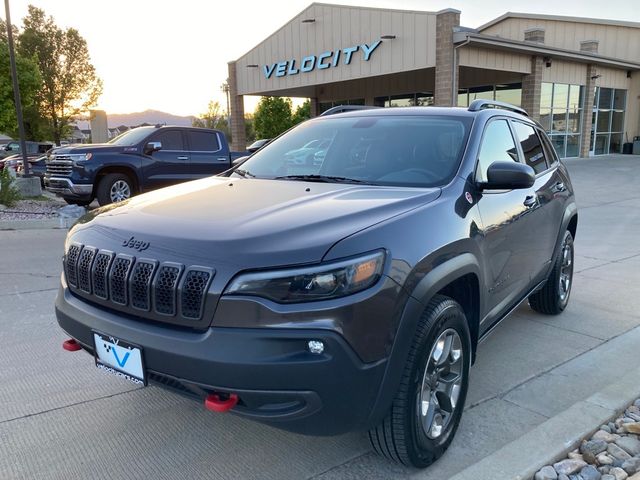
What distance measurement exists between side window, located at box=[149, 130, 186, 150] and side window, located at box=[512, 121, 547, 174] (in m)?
8.82

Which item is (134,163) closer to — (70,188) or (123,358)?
(70,188)

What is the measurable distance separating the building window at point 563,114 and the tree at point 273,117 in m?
18.0

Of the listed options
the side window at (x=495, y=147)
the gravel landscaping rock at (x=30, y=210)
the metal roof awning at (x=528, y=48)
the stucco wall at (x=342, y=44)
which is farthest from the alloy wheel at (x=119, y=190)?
the metal roof awning at (x=528, y=48)

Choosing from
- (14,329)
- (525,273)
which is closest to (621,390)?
(525,273)

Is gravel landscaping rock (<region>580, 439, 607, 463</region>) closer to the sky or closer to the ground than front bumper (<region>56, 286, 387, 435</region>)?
closer to the ground

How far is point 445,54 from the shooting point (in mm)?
16891

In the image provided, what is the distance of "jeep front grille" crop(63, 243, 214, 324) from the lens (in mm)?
2141

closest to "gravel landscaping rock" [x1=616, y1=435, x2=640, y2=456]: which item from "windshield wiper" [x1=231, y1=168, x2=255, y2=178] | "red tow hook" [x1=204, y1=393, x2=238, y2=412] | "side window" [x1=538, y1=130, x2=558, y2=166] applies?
"red tow hook" [x1=204, y1=393, x2=238, y2=412]

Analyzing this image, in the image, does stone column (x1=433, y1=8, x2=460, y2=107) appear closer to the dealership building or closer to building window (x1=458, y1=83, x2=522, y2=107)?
the dealership building

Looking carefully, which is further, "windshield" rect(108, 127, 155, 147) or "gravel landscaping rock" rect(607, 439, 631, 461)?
"windshield" rect(108, 127, 155, 147)

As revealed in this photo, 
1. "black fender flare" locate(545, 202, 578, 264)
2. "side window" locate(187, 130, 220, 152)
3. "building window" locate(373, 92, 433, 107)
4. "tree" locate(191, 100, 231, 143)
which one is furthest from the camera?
"tree" locate(191, 100, 231, 143)

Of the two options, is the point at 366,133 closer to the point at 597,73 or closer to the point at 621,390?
the point at 621,390

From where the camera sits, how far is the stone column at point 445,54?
54.4 ft

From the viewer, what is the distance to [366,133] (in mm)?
3633
